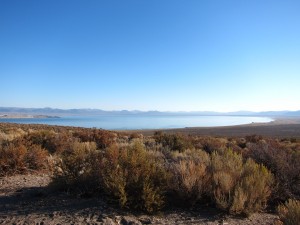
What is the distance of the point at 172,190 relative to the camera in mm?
6711

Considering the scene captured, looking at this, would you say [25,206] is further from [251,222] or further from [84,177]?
[251,222]

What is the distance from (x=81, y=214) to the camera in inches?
226

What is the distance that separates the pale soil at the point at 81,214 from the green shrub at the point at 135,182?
0.76 ft

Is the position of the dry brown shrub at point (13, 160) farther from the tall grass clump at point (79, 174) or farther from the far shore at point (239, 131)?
the far shore at point (239, 131)

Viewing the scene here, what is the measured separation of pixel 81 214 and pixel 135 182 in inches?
46.4

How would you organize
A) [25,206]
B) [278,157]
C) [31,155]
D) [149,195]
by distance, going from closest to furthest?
[149,195] < [25,206] < [278,157] < [31,155]

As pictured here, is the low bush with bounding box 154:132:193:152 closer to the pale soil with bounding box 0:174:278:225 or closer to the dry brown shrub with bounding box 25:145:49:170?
the dry brown shrub with bounding box 25:145:49:170

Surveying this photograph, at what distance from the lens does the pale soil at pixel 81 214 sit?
5.50m

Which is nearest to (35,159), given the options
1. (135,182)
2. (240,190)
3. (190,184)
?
(135,182)

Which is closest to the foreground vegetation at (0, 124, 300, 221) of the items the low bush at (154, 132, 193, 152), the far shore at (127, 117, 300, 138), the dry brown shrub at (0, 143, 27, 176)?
the dry brown shrub at (0, 143, 27, 176)

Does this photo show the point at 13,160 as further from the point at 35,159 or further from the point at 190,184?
the point at 190,184

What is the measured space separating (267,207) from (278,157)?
6.86 feet

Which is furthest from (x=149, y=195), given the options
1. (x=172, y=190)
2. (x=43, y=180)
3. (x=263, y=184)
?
(x=43, y=180)

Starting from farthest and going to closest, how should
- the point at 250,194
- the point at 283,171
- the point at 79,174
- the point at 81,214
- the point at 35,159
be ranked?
1. the point at 35,159
2. the point at 283,171
3. the point at 79,174
4. the point at 250,194
5. the point at 81,214
